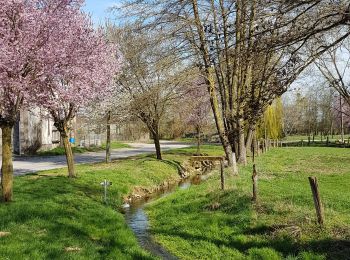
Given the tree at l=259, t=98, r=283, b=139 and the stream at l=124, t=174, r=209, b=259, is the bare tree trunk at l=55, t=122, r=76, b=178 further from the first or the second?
the tree at l=259, t=98, r=283, b=139

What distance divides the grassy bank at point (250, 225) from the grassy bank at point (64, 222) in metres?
1.36

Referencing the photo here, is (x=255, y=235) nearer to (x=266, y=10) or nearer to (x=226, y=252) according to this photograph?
(x=226, y=252)

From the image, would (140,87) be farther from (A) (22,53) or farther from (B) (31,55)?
(A) (22,53)

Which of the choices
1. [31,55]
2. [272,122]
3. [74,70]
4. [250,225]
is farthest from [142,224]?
[272,122]

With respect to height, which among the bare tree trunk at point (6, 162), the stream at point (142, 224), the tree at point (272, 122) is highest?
the tree at point (272, 122)

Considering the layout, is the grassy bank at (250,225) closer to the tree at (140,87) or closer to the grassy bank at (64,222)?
the grassy bank at (64,222)

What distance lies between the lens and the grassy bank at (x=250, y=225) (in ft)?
Answer: 27.2

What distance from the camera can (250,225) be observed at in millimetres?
9859

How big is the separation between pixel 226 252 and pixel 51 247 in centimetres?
374

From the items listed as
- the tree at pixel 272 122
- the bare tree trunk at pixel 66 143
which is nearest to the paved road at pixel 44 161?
the bare tree trunk at pixel 66 143

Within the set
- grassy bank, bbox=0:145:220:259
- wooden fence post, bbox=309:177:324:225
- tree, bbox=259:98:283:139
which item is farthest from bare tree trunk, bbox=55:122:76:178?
tree, bbox=259:98:283:139

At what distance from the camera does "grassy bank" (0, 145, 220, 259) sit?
8.52 meters

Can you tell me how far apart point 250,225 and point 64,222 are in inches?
193

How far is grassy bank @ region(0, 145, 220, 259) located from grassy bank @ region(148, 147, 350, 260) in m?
1.36
